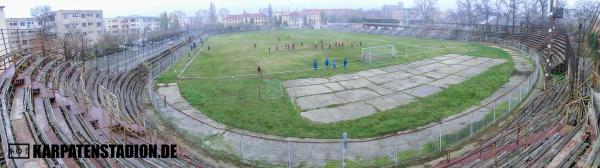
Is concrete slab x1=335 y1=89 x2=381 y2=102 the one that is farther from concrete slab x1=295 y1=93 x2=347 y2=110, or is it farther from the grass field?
the grass field

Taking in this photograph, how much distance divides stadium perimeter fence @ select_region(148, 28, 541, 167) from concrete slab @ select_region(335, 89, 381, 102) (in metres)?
5.65

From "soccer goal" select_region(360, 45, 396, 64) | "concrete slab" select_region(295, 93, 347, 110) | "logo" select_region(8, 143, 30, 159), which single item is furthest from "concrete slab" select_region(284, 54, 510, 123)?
"logo" select_region(8, 143, 30, 159)

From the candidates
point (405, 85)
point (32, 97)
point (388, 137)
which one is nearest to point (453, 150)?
point (388, 137)

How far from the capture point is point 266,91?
26.0m

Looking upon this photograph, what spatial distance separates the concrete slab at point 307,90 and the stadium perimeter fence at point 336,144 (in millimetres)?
6916

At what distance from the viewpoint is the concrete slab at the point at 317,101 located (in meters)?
22.0

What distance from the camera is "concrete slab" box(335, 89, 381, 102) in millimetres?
23500

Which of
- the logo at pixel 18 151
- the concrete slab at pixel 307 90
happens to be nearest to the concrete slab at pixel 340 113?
the concrete slab at pixel 307 90

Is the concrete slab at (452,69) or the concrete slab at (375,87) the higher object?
the concrete slab at (452,69)

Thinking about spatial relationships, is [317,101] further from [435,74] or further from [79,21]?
[79,21]

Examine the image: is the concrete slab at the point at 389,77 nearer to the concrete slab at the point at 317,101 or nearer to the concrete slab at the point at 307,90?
the concrete slab at the point at 307,90

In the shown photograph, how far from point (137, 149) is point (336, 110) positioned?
37.4ft

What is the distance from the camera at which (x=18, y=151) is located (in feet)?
31.0

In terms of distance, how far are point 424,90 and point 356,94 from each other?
4.38 m
